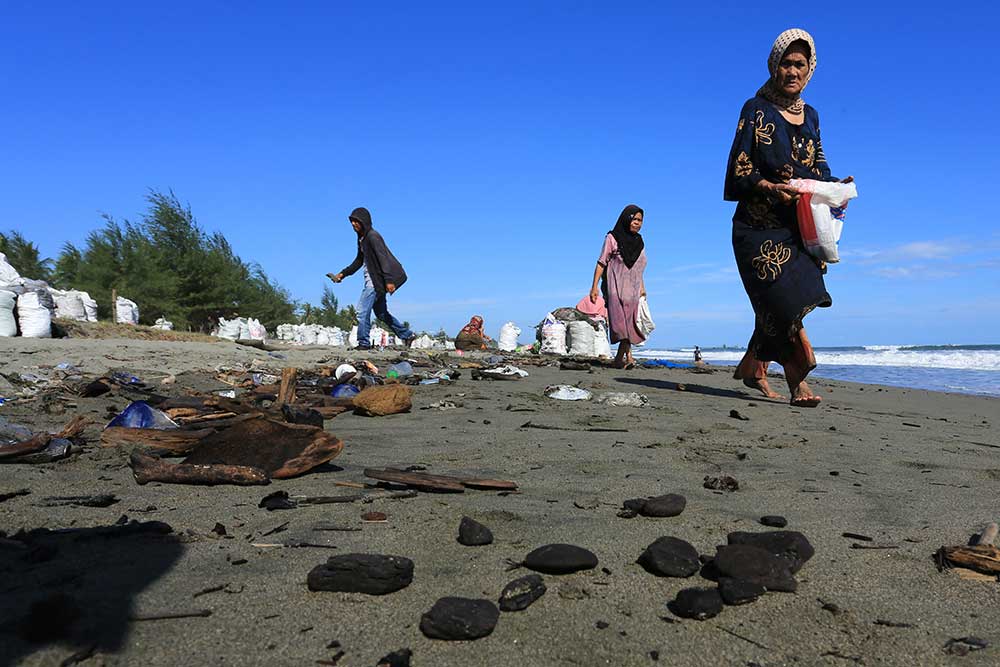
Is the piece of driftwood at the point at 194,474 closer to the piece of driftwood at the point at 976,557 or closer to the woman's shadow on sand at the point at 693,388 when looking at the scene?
the piece of driftwood at the point at 976,557

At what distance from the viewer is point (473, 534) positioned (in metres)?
1.54

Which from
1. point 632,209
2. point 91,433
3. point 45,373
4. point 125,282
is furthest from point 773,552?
point 125,282

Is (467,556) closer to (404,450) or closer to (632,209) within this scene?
(404,450)

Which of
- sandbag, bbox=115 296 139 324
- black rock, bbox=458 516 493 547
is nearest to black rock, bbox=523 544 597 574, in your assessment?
black rock, bbox=458 516 493 547

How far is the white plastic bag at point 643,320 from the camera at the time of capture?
8578mm

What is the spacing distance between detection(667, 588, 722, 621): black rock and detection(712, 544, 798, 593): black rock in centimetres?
9

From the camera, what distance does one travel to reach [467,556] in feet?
4.82

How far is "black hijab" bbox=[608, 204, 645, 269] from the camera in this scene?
8453 millimetres

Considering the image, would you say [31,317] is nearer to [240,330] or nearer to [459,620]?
[240,330]

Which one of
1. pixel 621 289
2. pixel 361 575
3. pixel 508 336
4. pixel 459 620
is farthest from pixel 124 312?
pixel 459 620

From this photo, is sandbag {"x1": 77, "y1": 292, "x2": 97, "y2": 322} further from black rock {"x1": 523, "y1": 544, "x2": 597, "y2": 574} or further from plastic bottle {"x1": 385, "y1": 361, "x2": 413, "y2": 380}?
black rock {"x1": 523, "y1": 544, "x2": 597, "y2": 574}

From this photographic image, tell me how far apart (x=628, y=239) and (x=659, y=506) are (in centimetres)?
705

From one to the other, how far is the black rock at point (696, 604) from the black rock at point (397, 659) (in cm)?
51

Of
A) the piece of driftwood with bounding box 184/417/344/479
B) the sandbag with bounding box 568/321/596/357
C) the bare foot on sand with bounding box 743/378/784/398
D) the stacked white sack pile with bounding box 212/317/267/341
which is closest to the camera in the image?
the piece of driftwood with bounding box 184/417/344/479
